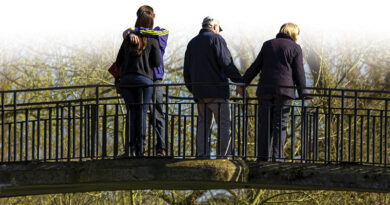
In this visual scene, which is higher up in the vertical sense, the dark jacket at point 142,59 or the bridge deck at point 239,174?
the dark jacket at point 142,59

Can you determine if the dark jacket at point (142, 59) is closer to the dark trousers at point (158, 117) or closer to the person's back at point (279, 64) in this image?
the dark trousers at point (158, 117)

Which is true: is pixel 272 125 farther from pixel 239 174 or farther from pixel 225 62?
pixel 225 62

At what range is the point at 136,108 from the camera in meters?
12.6

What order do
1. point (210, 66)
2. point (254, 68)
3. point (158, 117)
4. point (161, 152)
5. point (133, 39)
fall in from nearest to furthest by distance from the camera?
point (133, 39), point (210, 66), point (254, 68), point (158, 117), point (161, 152)

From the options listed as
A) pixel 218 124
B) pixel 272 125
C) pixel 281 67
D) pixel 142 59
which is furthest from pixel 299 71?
pixel 142 59

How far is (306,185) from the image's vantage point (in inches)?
499

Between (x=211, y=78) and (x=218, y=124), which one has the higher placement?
(x=211, y=78)

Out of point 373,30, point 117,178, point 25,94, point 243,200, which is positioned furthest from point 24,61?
point 117,178

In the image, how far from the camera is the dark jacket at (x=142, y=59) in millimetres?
12401

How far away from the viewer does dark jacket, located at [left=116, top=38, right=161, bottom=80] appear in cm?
1240

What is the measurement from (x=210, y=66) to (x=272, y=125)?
111 cm

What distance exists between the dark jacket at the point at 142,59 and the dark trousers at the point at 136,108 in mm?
78

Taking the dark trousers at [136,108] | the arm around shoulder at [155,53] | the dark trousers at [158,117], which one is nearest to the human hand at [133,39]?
the arm around shoulder at [155,53]

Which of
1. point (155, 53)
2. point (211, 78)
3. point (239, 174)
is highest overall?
point (155, 53)
